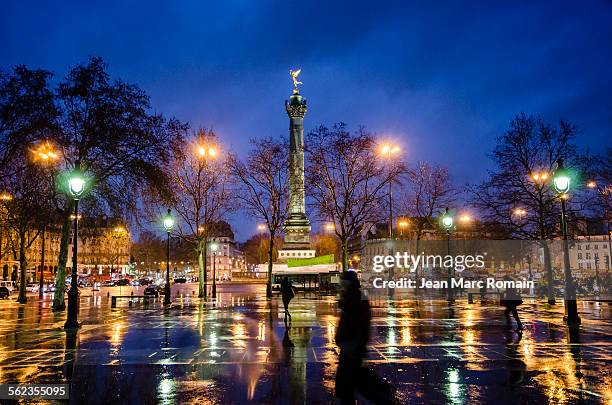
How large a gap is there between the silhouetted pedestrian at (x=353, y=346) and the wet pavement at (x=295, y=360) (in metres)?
0.83

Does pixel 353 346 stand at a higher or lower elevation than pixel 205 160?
lower

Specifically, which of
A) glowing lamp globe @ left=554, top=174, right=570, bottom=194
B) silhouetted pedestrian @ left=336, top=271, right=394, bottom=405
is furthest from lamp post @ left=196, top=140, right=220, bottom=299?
silhouetted pedestrian @ left=336, top=271, right=394, bottom=405

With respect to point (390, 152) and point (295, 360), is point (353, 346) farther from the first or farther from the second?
point (390, 152)

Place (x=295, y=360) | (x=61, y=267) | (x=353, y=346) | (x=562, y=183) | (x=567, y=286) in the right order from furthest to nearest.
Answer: (x=61, y=267) → (x=562, y=183) → (x=567, y=286) → (x=295, y=360) → (x=353, y=346)

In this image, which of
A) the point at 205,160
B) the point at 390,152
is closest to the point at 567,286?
the point at 390,152

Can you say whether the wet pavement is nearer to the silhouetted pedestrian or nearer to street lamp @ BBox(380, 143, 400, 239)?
the silhouetted pedestrian

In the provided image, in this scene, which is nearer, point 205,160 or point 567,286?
point 567,286

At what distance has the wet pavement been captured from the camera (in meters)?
9.15

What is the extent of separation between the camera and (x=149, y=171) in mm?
31094

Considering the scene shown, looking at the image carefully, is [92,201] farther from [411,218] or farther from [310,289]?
Result: [411,218]

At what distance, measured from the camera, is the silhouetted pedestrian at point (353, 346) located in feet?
25.8

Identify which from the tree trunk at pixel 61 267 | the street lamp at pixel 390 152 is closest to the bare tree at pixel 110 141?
the tree trunk at pixel 61 267

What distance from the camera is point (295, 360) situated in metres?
12.6

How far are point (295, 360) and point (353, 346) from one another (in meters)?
4.91
